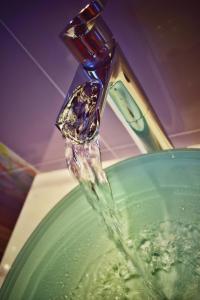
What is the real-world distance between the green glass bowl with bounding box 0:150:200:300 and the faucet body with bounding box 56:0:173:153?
0.14 m

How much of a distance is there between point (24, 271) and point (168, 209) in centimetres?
24

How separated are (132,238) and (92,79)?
0.26 meters

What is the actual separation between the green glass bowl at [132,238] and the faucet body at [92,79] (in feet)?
0.46

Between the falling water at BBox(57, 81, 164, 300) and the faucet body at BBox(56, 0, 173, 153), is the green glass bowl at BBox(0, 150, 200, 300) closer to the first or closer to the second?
the falling water at BBox(57, 81, 164, 300)

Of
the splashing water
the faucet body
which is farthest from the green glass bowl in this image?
the faucet body

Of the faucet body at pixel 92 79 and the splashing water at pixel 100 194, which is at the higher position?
the faucet body at pixel 92 79

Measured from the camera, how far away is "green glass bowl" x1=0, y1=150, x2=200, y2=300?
43cm

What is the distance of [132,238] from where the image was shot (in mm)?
467

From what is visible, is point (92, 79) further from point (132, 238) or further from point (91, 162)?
point (132, 238)

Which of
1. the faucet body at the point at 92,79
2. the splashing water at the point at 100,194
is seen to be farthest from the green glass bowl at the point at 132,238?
the faucet body at the point at 92,79

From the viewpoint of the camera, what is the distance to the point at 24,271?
46cm

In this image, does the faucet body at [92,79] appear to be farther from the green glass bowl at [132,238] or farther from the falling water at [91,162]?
the green glass bowl at [132,238]

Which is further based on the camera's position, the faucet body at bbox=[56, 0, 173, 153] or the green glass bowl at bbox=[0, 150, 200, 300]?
the green glass bowl at bbox=[0, 150, 200, 300]

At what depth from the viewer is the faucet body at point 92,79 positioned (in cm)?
31
